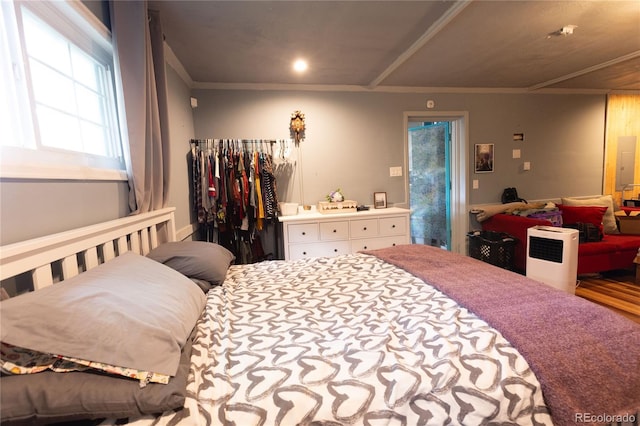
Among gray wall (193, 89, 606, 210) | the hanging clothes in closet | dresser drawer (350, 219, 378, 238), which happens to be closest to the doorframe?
gray wall (193, 89, 606, 210)

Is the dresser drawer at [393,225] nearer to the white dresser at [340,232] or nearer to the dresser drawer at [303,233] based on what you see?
the white dresser at [340,232]

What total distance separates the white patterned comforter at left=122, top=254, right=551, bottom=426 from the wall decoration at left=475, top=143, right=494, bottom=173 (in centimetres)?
320

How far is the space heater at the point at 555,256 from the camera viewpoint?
7.65ft

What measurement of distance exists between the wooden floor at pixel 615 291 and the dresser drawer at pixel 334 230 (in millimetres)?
2251

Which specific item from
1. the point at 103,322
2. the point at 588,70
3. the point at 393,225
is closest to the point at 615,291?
the point at 393,225

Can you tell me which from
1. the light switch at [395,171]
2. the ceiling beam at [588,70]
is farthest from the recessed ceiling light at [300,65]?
the ceiling beam at [588,70]

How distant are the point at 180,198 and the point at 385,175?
7.75 feet

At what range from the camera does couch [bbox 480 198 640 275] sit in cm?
291

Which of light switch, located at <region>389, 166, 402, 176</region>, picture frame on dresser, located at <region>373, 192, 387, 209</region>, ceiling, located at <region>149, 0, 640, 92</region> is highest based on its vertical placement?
ceiling, located at <region>149, 0, 640, 92</region>

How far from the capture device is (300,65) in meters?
2.71

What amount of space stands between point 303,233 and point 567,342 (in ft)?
7.35

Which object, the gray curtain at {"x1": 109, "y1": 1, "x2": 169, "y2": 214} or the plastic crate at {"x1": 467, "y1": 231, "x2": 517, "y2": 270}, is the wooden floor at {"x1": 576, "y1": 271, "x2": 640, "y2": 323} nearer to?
the plastic crate at {"x1": 467, "y1": 231, "x2": 517, "y2": 270}

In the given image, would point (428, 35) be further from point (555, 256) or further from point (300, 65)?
point (555, 256)

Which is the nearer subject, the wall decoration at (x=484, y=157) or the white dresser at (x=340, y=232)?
the white dresser at (x=340, y=232)
